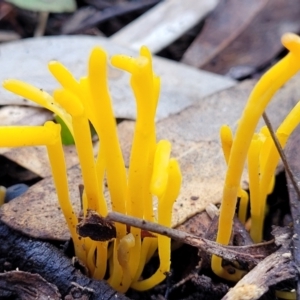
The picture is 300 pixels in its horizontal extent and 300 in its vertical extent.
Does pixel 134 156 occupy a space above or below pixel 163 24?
above

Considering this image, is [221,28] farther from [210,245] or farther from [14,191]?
[210,245]

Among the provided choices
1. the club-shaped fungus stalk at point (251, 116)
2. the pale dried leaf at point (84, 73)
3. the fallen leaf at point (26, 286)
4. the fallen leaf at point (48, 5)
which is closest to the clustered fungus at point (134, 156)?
the club-shaped fungus stalk at point (251, 116)

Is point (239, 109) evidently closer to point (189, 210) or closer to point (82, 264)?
point (189, 210)

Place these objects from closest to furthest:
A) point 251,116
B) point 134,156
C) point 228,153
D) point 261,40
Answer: point 251,116 < point 134,156 < point 228,153 < point 261,40

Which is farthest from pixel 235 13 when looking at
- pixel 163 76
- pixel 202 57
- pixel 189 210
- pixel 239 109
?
pixel 189 210

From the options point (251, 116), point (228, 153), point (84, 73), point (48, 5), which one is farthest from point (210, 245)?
point (48, 5)

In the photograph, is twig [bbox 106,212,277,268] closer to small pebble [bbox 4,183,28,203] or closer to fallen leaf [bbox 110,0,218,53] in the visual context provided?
small pebble [bbox 4,183,28,203]
